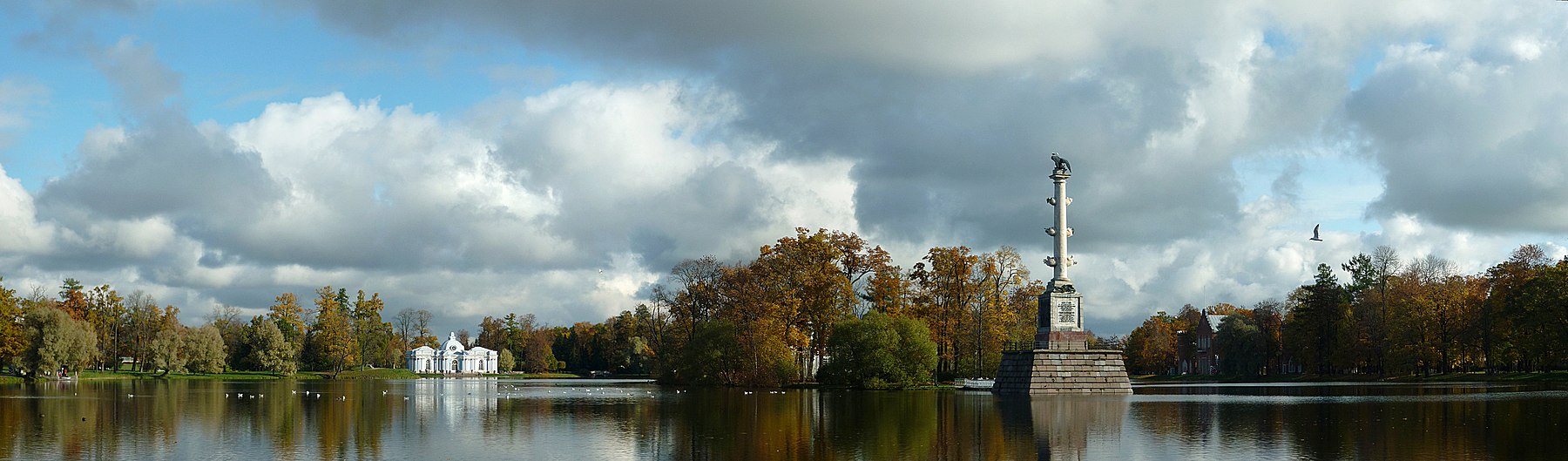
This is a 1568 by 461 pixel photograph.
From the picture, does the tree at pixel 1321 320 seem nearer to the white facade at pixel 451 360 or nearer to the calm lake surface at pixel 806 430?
the calm lake surface at pixel 806 430

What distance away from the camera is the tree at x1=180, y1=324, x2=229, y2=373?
117 metres

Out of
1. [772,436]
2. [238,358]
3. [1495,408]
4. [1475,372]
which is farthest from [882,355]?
[238,358]

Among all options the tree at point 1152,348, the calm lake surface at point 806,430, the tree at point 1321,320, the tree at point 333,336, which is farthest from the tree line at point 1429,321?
the tree at point 333,336

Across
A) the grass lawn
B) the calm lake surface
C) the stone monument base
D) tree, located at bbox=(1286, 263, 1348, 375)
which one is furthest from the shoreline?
tree, located at bbox=(1286, 263, 1348, 375)

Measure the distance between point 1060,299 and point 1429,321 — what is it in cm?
4387

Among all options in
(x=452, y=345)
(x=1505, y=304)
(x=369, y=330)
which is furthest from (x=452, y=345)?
(x=1505, y=304)

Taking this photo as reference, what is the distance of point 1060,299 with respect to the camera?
6438 cm

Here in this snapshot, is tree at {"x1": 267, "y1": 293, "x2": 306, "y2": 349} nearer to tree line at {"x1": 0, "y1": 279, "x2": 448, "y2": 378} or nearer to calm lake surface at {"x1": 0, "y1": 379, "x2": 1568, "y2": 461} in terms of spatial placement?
tree line at {"x1": 0, "y1": 279, "x2": 448, "y2": 378}

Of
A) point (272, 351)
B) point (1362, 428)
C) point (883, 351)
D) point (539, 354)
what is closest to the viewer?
point (1362, 428)

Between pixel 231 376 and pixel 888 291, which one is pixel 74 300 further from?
pixel 888 291

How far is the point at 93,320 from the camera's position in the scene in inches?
4690

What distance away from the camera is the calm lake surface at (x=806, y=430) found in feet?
Result: 84.2

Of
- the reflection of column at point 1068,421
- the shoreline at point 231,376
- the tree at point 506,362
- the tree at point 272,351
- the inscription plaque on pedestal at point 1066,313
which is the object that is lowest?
the tree at point 506,362

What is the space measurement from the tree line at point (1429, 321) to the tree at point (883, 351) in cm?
4101
